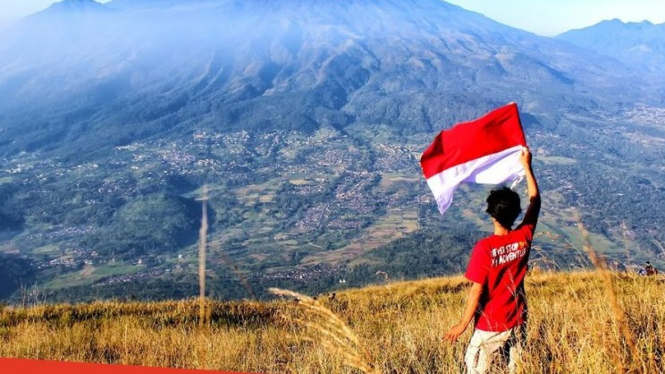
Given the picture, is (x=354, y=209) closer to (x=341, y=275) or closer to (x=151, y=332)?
(x=341, y=275)

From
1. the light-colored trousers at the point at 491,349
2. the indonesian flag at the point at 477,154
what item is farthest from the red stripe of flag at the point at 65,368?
the indonesian flag at the point at 477,154

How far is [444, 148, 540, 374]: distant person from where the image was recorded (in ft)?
13.9

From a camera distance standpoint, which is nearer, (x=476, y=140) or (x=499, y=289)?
(x=499, y=289)

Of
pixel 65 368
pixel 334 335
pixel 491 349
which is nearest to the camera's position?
pixel 65 368

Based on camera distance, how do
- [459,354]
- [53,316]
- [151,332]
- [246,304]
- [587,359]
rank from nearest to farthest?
[587,359] → [459,354] → [151,332] → [53,316] → [246,304]

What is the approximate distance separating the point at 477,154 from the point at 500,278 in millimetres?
1647

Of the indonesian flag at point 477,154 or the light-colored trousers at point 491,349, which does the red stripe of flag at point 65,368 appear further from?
the indonesian flag at point 477,154

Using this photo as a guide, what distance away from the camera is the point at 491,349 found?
4.22 m

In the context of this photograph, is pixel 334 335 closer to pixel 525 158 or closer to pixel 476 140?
pixel 525 158

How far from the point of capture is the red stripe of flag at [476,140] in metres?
5.44

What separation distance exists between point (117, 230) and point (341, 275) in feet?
260

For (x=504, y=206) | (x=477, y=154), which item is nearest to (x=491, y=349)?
(x=504, y=206)

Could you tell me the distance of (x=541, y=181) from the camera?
578 ft

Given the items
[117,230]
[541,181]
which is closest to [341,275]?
[117,230]
